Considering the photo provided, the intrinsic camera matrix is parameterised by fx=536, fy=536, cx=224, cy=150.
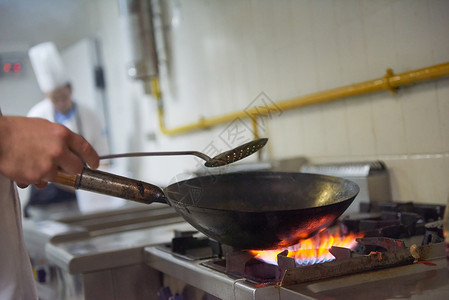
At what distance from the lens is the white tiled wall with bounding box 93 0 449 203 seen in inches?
51.4

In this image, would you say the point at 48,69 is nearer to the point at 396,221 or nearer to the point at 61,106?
the point at 61,106

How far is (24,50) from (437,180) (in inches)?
124

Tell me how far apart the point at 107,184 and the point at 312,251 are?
0.37 meters

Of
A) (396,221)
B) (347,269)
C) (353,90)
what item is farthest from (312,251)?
(353,90)

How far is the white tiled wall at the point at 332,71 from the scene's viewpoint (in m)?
1.31

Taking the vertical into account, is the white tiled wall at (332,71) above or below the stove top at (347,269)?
above

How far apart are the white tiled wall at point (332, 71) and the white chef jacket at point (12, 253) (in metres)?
0.95

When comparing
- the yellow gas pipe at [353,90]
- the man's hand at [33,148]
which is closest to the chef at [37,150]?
the man's hand at [33,148]

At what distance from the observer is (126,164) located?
356 centimetres

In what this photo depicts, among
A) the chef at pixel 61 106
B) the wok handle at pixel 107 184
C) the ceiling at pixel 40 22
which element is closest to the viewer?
the wok handle at pixel 107 184

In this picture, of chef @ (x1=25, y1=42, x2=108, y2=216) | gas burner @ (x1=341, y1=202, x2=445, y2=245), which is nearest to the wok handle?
gas burner @ (x1=341, y1=202, x2=445, y2=245)

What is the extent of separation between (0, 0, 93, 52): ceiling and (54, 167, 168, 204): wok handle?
125 inches

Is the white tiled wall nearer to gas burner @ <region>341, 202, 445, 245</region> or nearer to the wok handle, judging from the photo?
gas burner @ <region>341, 202, 445, 245</region>

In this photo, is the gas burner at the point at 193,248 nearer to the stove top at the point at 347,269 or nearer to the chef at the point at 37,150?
the stove top at the point at 347,269
